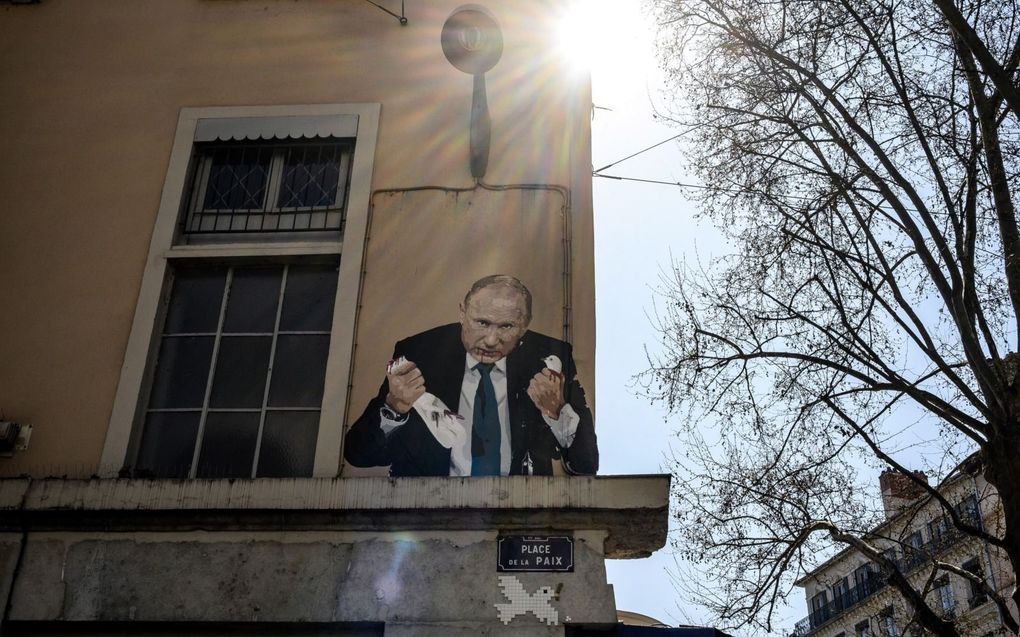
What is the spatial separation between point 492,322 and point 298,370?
1595 mm

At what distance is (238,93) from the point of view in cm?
905

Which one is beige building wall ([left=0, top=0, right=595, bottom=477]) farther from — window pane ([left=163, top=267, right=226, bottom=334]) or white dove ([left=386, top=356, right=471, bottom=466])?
white dove ([left=386, top=356, right=471, bottom=466])

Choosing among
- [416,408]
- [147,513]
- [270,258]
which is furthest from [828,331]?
[147,513]

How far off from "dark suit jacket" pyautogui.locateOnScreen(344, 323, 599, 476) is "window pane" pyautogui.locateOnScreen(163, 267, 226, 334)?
175cm

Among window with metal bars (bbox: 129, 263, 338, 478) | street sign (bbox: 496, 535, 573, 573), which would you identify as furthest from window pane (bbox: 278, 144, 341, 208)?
street sign (bbox: 496, 535, 573, 573)

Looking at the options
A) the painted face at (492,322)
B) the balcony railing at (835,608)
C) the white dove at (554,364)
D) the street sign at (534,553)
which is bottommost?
the street sign at (534,553)

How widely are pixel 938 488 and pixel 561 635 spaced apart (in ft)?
20.6

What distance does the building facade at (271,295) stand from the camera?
21.6ft

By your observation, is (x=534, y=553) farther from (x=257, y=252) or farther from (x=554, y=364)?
(x=257, y=252)

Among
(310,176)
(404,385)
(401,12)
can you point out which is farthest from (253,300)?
(401,12)

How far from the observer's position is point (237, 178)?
8.84m

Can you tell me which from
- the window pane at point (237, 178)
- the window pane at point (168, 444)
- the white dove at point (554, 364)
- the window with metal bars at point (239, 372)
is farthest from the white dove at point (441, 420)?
the window pane at point (237, 178)

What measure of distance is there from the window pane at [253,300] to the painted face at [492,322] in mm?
1670

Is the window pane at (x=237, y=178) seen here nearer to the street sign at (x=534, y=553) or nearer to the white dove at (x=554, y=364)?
the white dove at (x=554, y=364)
